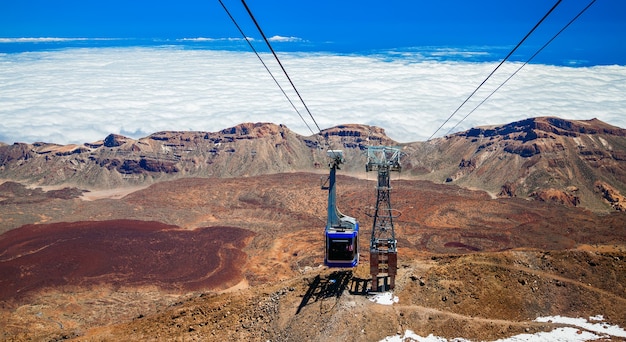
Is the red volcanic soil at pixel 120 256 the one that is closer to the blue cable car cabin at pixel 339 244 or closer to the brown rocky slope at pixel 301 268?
the brown rocky slope at pixel 301 268

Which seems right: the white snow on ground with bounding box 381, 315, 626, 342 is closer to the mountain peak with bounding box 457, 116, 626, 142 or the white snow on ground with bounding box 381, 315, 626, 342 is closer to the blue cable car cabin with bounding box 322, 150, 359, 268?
the blue cable car cabin with bounding box 322, 150, 359, 268

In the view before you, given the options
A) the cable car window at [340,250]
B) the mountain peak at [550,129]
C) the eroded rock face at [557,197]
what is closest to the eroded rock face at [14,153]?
the cable car window at [340,250]

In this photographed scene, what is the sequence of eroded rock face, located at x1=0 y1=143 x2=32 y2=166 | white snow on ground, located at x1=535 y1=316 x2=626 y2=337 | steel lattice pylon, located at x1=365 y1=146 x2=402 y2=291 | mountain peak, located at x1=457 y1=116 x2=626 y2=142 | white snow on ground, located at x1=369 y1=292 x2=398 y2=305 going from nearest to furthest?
1. white snow on ground, located at x1=535 y1=316 x2=626 y2=337
2. white snow on ground, located at x1=369 y1=292 x2=398 y2=305
3. steel lattice pylon, located at x1=365 y1=146 x2=402 y2=291
4. mountain peak, located at x1=457 y1=116 x2=626 y2=142
5. eroded rock face, located at x1=0 y1=143 x2=32 y2=166

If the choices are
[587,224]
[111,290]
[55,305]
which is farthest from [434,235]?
[55,305]

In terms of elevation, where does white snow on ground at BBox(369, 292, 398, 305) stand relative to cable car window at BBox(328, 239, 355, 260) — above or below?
below

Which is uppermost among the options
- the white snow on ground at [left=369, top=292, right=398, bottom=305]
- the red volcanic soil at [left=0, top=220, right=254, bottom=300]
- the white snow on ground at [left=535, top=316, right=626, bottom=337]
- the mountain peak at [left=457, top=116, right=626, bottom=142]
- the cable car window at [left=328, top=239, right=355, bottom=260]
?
the mountain peak at [left=457, top=116, right=626, bottom=142]

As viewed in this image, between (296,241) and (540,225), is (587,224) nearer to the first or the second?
(540,225)

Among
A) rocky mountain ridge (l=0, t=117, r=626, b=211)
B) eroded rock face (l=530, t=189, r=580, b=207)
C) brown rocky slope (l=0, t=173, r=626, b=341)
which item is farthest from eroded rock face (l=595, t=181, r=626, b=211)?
brown rocky slope (l=0, t=173, r=626, b=341)

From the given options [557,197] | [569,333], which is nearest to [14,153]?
[557,197]

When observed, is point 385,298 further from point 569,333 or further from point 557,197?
point 557,197
